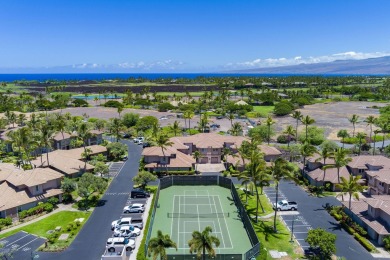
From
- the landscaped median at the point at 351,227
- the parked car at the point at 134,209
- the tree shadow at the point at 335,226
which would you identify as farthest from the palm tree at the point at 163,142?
the tree shadow at the point at 335,226

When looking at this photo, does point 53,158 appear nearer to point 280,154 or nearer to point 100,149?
point 100,149

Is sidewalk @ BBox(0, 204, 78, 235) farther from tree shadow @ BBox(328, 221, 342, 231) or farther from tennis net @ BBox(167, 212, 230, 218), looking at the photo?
tree shadow @ BBox(328, 221, 342, 231)

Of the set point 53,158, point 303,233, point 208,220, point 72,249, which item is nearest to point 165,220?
point 208,220

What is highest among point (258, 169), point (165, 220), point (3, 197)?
point (258, 169)

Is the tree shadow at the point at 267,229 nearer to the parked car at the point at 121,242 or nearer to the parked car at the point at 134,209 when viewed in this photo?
the parked car at the point at 121,242

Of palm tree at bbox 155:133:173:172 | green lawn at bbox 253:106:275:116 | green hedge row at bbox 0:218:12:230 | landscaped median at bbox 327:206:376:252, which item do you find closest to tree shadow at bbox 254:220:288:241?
landscaped median at bbox 327:206:376:252

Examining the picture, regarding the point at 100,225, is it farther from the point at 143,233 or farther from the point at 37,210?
the point at 37,210

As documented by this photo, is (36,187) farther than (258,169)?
Yes
